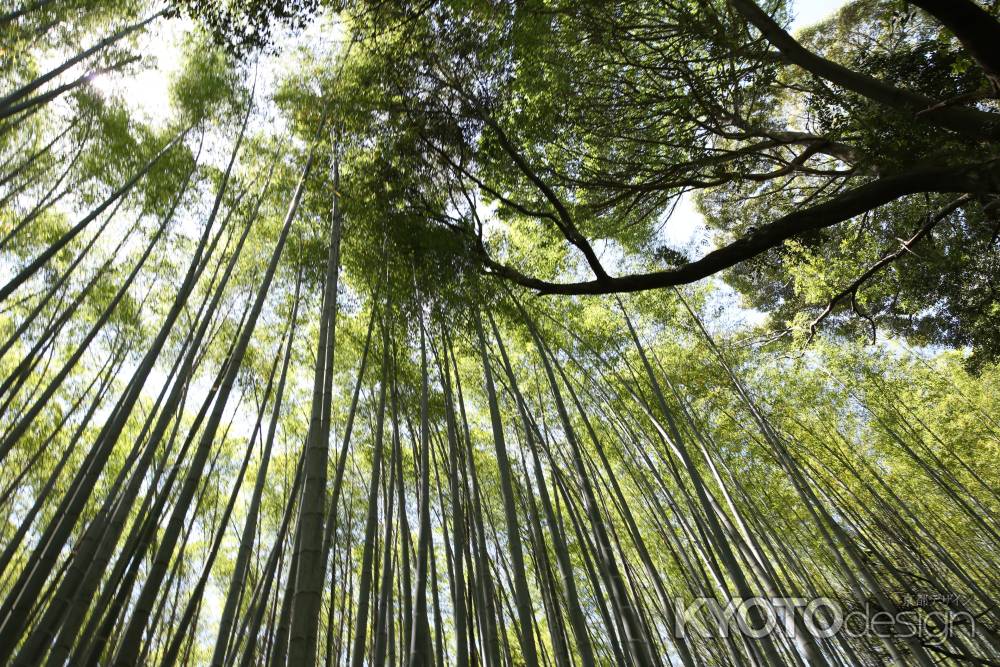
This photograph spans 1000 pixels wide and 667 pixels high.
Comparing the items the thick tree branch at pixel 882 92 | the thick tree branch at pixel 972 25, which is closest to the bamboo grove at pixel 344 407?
the thick tree branch at pixel 882 92

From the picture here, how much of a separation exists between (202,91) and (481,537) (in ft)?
13.3

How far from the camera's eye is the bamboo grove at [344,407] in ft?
6.87

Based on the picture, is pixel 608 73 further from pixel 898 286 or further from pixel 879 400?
pixel 879 400

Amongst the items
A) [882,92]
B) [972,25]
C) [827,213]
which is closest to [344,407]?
[827,213]

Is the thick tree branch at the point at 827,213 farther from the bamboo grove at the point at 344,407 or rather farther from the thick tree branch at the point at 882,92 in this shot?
the bamboo grove at the point at 344,407

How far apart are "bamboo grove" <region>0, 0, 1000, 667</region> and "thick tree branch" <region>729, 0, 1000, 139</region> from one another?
1.95 ft

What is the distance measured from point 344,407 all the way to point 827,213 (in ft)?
15.3

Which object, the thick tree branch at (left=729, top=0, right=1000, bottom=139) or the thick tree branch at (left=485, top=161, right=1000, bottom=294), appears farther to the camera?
the thick tree branch at (left=729, top=0, right=1000, bottom=139)

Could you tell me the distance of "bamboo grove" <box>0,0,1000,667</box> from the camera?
2.09 m

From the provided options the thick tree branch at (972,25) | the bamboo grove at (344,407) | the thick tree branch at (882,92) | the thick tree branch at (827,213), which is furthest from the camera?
the thick tree branch at (882,92)

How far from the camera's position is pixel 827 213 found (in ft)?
9.86

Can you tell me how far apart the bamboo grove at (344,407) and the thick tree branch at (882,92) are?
1.95ft

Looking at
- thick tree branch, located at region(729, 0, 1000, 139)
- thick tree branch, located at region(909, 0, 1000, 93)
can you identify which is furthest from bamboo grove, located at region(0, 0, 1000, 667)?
thick tree branch, located at region(909, 0, 1000, 93)

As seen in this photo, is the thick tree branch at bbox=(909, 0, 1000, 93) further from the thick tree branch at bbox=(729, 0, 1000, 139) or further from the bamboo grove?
the bamboo grove
